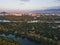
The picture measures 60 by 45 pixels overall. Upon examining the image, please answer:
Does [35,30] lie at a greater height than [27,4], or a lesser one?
lesser

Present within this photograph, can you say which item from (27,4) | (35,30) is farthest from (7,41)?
(27,4)

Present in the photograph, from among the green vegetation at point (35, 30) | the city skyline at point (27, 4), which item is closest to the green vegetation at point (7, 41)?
the green vegetation at point (35, 30)

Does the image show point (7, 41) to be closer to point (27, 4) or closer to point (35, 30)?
point (35, 30)

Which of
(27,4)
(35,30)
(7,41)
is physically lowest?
(7,41)

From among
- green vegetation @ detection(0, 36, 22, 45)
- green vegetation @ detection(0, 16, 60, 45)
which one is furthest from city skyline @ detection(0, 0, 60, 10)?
green vegetation @ detection(0, 36, 22, 45)

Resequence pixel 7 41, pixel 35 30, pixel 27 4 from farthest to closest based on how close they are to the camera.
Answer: pixel 27 4 → pixel 35 30 → pixel 7 41

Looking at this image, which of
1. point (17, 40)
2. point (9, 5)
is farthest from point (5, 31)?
point (9, 5)

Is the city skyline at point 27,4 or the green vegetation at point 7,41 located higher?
the city skyline at point 27,4

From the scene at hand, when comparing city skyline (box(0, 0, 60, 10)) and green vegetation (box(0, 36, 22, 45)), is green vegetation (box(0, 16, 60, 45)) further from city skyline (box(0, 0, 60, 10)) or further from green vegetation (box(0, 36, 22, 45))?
city skyline (box(0, 0, 60, 10))

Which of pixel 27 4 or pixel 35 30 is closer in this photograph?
pixel 35 30

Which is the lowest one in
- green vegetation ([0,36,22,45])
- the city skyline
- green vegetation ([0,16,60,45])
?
green vegetation ([0,36,22,45])

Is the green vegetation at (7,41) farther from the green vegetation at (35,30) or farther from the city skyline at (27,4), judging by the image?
the city skyline at (27,4)
